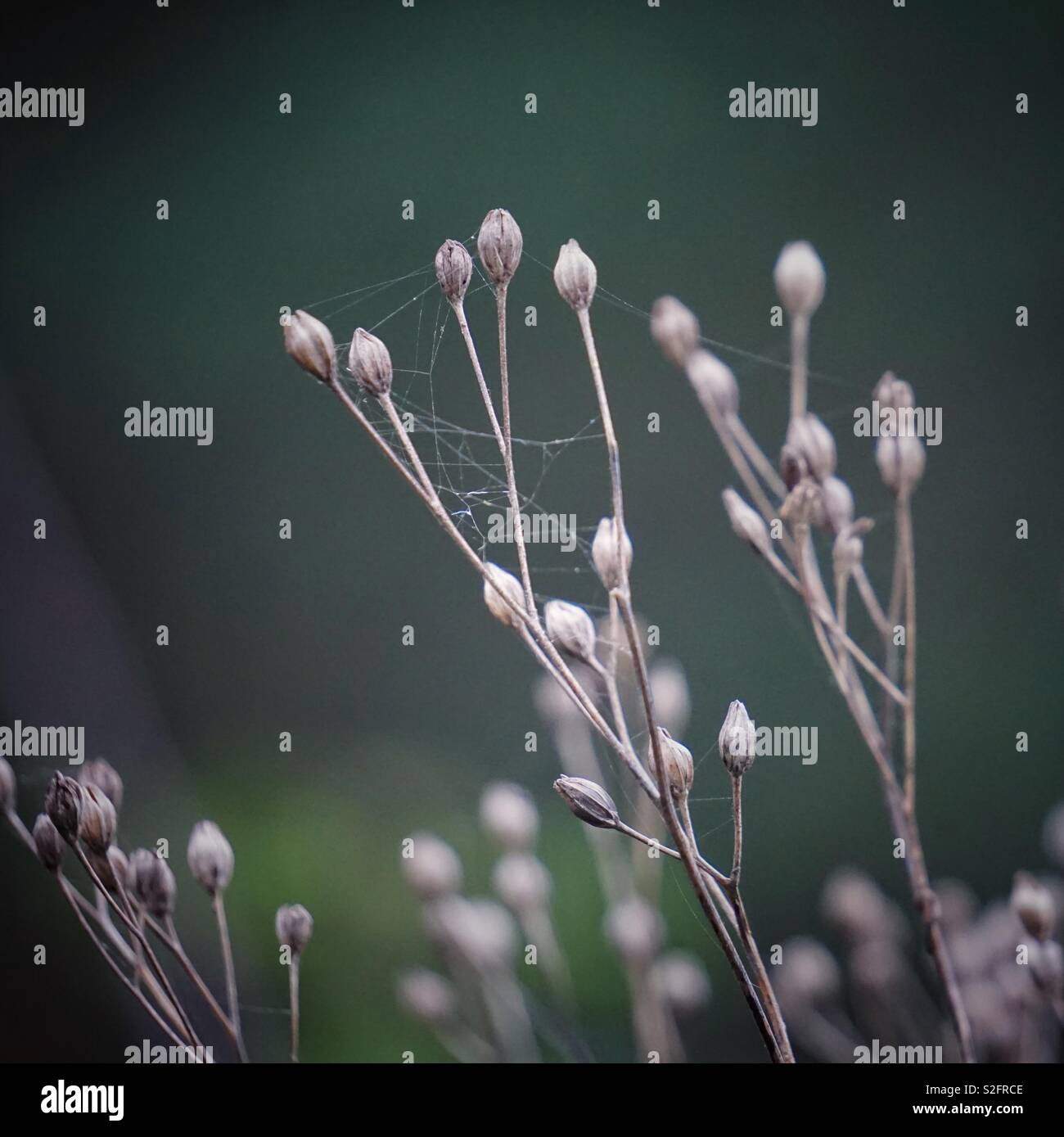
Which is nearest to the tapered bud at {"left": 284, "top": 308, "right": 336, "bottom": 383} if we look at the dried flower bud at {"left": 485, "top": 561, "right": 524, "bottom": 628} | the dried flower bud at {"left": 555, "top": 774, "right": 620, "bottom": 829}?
the dried flower bud at {"left": 485, "top": 561, "right": 524, "bottom": 628}

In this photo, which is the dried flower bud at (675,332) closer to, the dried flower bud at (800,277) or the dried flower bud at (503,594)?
the dried flower bud at (800,277)

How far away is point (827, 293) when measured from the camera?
3.33 ft

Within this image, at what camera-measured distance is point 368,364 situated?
0.52 metres

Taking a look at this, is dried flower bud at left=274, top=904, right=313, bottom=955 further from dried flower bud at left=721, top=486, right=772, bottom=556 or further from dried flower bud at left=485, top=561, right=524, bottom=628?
dried flower bud at left=721, top=486, right=772, bottom=556

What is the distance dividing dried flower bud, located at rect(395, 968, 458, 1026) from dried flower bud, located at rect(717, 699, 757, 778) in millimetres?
518

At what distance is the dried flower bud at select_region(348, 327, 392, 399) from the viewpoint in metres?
0.52

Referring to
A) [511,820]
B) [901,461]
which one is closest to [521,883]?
[511,820]

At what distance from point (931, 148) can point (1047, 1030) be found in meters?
0.80

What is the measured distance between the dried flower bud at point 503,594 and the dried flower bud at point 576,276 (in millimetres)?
156

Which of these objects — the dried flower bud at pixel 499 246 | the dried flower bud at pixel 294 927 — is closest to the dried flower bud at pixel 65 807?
the dried flower bud at pixel 294 927

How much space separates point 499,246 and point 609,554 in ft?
0.61

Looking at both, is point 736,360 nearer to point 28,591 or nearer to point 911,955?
point 911,955
